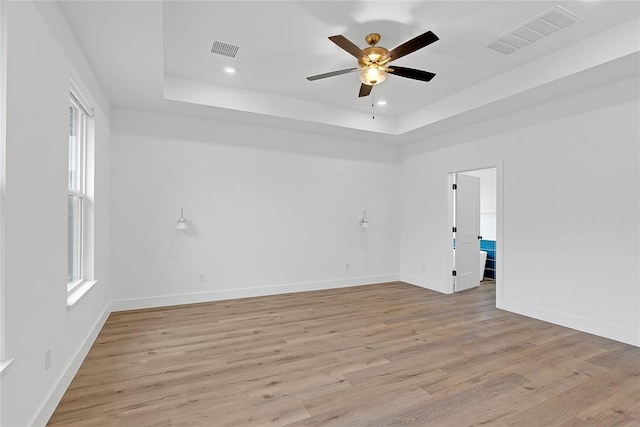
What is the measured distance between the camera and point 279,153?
17.5 feet

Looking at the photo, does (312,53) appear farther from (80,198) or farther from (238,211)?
(80,198)

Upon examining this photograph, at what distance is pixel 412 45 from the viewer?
277cm

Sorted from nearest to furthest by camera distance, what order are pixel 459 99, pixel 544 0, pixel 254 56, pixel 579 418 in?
pixel 579 418
pixel 544 0
pixel 254 56
pixel 459 99

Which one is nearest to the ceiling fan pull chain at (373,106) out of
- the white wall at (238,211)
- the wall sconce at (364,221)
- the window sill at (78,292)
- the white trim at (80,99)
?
the white wall at (238,211)

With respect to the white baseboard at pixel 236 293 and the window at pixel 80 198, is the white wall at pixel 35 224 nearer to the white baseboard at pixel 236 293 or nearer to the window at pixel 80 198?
the window at pixel 80 198

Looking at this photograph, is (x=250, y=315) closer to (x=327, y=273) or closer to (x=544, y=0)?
(x=327, y=273)

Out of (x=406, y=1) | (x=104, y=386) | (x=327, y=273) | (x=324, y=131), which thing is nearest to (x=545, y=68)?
(x=406, y=1)

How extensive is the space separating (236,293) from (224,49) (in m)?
3.35

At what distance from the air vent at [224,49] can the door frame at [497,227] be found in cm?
377

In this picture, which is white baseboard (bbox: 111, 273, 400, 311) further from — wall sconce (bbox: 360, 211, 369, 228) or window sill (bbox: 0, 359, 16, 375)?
window sill (bbox: 0, 359, 16, 375)

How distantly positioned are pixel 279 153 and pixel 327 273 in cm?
223

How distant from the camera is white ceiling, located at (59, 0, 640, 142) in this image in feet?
8.98

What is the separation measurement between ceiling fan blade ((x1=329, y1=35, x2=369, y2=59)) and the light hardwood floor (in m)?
2.75

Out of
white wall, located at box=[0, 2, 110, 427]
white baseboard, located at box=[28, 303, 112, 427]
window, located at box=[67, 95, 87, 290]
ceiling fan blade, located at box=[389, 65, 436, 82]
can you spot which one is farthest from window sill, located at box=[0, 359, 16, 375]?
ceiling fan blade, located at box=[389, 65, 436, 82]
